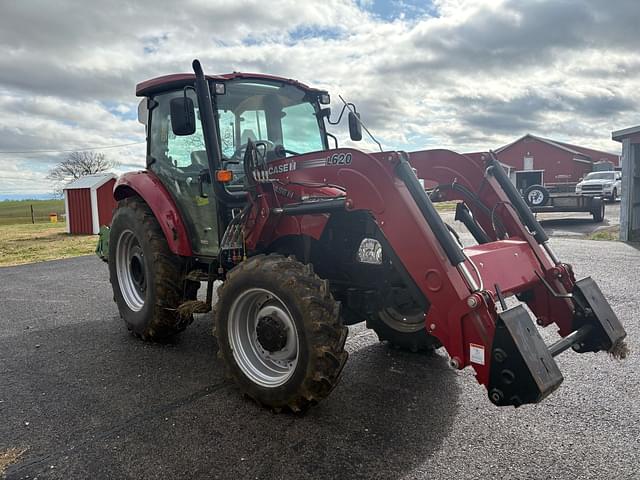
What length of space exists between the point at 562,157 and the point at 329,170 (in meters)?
42.4

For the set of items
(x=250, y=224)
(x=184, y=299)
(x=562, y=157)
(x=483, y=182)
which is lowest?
(x=184, y=299)

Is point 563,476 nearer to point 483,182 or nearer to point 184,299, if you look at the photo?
point 483,182

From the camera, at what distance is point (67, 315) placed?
6195mm

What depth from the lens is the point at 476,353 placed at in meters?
2.72

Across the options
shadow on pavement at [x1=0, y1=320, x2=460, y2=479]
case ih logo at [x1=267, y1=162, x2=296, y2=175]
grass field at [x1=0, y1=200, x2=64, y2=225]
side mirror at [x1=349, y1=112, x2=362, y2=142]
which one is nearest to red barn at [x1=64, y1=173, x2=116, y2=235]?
shadow on pavement at [x1=0, y1=320, x2=460, y2=479]

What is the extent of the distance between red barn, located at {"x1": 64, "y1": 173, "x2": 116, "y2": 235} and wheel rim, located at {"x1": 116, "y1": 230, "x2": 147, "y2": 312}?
1270 centimetres

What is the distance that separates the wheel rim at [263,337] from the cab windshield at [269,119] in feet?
4.50

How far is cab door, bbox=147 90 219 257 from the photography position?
4.38 meters

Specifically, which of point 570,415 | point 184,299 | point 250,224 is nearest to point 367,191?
point 250,224

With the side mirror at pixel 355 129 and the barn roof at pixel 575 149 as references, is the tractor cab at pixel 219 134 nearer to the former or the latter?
the side mirror at pixel 355 129

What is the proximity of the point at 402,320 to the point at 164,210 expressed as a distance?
2.37m

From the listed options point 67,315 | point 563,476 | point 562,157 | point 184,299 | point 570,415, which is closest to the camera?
point 563,476

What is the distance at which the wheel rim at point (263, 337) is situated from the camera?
3.37 meters

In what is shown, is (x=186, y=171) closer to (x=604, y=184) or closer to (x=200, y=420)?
(x=200, y=420)
